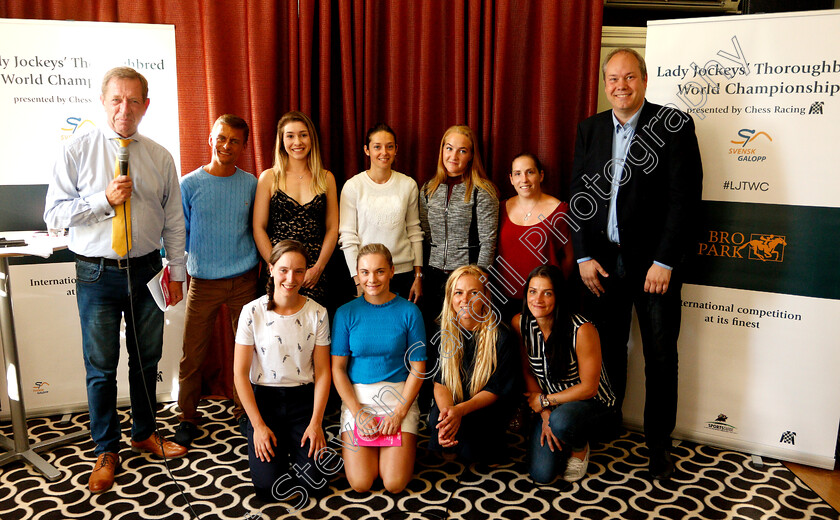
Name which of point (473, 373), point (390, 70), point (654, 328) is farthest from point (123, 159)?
point (654, 328)

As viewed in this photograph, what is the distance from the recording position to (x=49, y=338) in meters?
2.93

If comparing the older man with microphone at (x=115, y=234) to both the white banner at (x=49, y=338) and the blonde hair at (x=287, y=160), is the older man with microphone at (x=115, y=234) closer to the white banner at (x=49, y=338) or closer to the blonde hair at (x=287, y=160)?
the blonde hair at (x=287, y=160)

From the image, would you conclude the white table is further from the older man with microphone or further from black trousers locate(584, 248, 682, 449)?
black trousers locate(584, 248, 682, 449)

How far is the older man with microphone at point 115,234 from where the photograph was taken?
7.15 ft

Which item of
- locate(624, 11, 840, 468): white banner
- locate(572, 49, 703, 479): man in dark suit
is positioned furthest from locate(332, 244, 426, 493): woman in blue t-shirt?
locate(624, 11, 840, 468): white banner

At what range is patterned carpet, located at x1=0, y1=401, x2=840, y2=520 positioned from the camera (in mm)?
2180

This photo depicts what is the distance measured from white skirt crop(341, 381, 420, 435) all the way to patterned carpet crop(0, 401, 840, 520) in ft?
0.75

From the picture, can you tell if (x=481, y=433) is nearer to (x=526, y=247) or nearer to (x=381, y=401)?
(x=381, y=401)

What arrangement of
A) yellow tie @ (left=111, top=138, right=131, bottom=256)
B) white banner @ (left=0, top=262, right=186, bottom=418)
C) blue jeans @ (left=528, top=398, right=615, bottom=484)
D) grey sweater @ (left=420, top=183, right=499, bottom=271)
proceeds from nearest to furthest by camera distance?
1. yellow tie @ (left=111, top=138, right=131, bottom=256)
2. blue jeans @ (left=528, top=398, right=615, bottom=484)
3. grey sweater @ (left=420, top=183, right=499, bottom=271)
4. white banner @ (left=0, top=262, right=186, bottom=418)

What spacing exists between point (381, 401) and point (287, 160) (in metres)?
1.16

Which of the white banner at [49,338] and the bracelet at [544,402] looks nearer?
the bracelet at [544,402]

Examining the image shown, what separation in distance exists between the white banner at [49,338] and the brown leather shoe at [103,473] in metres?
0.72

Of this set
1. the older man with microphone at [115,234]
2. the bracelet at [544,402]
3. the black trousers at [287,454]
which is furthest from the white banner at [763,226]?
the older man with microphone at [115,234]

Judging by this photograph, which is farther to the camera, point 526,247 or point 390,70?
point 390,70
